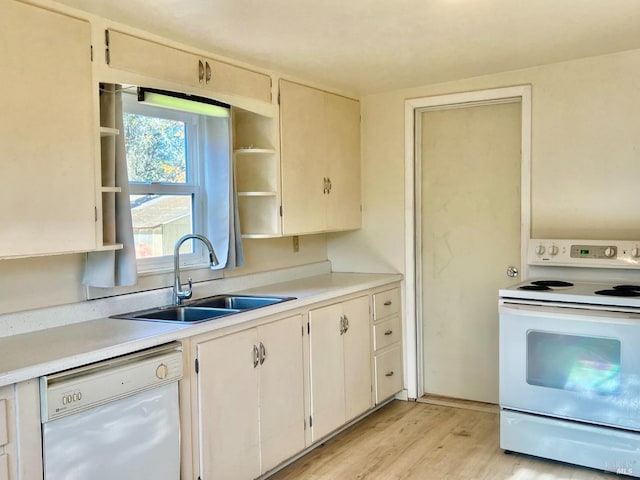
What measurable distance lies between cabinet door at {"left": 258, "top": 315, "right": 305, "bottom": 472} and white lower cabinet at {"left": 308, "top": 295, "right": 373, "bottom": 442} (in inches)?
5.3

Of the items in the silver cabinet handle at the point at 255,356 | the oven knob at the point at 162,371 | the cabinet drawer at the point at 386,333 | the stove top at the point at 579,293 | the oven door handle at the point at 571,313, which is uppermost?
the stove top at the point at 579,293

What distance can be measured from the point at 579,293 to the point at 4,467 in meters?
2.59

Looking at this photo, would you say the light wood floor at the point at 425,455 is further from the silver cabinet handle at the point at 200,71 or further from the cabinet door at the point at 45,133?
the silver cabinet handle at the point at 200,71

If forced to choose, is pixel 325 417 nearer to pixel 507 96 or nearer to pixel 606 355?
pixel 606 355

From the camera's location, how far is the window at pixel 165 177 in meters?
2.97

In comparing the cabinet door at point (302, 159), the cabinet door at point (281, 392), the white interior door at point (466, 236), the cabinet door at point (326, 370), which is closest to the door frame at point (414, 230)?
the white interior door at point (466, 236)

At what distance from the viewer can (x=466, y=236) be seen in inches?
159

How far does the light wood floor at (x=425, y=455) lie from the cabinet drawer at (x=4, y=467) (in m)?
1.47

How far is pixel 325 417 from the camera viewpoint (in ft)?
10.9

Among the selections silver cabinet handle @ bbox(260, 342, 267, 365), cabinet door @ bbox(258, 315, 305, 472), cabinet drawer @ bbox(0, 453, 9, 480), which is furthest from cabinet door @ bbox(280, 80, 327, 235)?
cabinet drawer @ bbox(0, 453, 9, 480)

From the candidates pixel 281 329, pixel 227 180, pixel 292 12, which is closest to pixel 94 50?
pixel 292 12

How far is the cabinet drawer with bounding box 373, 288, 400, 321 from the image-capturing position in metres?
3.85

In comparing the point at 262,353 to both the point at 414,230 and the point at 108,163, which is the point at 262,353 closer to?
the point at 108,163

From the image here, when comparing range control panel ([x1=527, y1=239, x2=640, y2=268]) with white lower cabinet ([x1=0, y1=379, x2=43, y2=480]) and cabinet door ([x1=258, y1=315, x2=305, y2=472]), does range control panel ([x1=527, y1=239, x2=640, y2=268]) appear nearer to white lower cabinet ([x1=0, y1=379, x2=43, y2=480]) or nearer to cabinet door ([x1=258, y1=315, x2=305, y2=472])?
cabinet door ([x1=258, y1=315, x2=305, y2=472])
